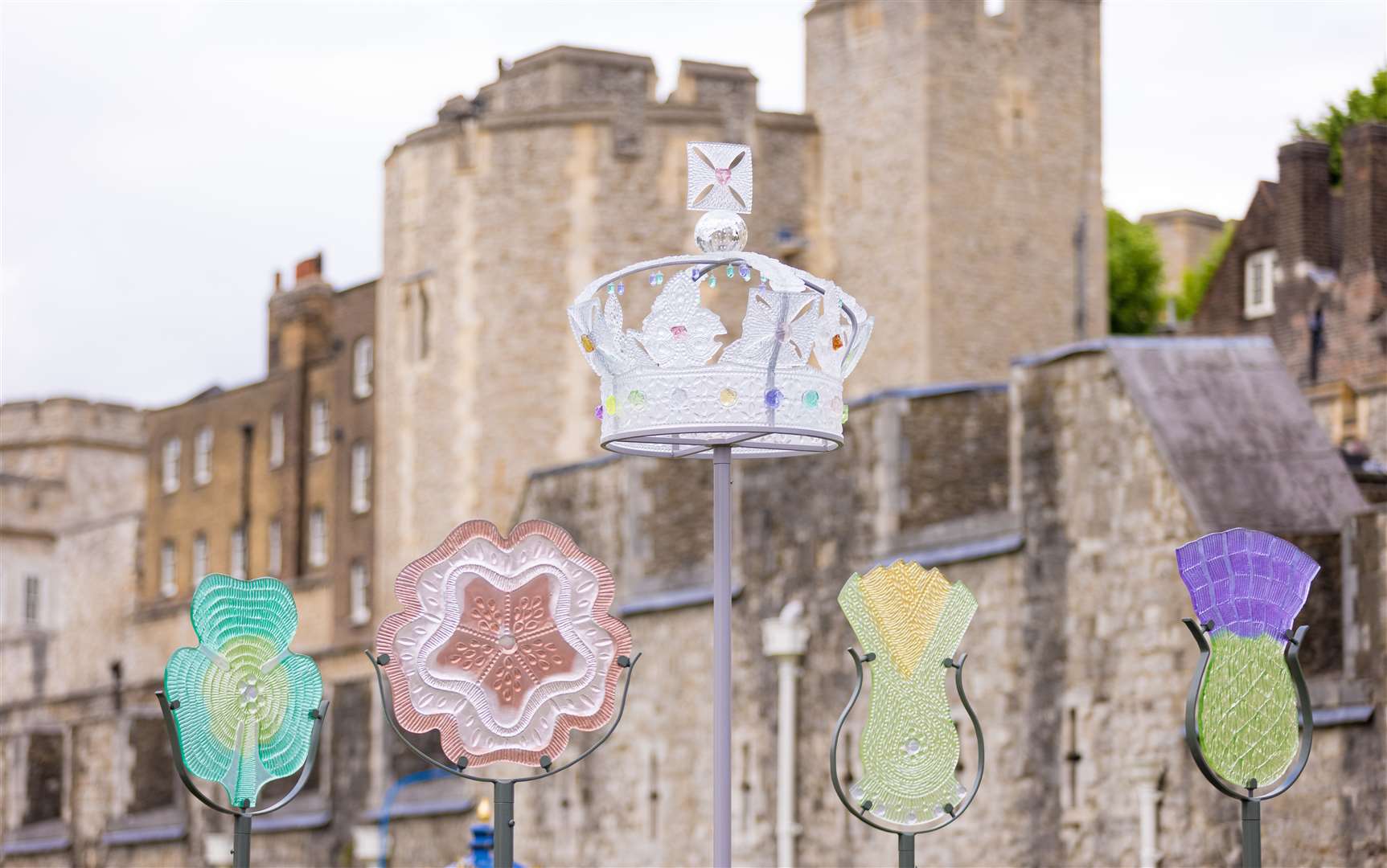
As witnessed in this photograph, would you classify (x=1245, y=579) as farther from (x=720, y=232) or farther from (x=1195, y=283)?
(x=1195, y=283)

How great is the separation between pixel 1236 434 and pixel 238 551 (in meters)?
38.9

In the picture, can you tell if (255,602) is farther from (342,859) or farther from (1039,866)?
(342,859)

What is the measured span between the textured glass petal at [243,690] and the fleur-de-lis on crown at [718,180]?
2678 mm

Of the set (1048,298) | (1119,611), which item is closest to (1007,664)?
(1119,611)

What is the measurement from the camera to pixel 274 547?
57000 millimetres

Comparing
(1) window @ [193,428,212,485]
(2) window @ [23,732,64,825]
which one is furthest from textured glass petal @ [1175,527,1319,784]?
(1) window @ [193,428,212,485]

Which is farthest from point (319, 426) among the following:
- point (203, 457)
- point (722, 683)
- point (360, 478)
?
point (722, 683)

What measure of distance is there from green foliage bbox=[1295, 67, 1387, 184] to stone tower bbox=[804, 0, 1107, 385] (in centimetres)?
760

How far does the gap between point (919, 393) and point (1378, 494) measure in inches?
217

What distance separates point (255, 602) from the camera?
1245cm

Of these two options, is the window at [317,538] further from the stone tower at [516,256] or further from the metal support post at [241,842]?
the metal support post at [241,842]

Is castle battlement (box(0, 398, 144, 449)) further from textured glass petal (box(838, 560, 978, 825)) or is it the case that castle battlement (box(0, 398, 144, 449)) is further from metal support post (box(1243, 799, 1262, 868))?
metal support post (box(1243, 799, 1262, 868))

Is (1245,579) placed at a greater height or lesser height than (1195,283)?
lesser

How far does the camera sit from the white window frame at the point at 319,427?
55312 mm
